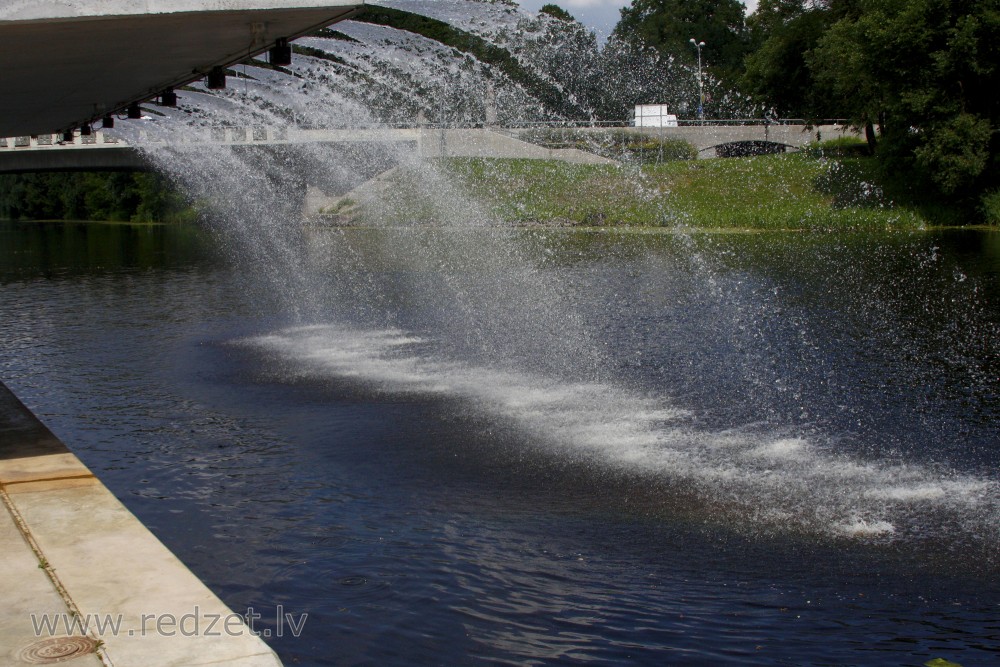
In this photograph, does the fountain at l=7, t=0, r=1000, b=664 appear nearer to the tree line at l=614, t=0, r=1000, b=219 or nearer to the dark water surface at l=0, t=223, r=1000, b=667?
Result: the dark water surface at l=0, t=223, r=1000, b=667

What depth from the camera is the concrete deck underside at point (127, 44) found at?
9250mm

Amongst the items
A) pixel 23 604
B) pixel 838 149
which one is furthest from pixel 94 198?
pixel 23 604

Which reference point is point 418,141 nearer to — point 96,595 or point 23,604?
point 96,595

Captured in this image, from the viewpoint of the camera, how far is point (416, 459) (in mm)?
12445

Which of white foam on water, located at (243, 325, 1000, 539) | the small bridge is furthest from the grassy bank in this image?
white foam on water, located at (243, 325, 1000, 539)

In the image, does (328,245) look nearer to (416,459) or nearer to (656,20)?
(416,459)

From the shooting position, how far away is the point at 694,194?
6034 centimetres

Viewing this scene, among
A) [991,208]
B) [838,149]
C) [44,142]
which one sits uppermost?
[44,142]

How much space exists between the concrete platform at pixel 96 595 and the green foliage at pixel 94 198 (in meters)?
82.8

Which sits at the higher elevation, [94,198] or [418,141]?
[418,141]

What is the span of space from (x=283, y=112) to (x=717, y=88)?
6878 centimetres

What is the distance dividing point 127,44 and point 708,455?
8045 millimetres

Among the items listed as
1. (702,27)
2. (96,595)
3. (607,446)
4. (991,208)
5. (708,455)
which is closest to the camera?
(96,595)

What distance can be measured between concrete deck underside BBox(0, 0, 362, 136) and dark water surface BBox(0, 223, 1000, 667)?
4742 millimetres
